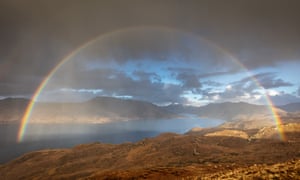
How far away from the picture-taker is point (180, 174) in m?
21.6

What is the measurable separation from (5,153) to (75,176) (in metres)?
112

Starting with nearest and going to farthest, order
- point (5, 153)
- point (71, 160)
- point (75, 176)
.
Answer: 1. point (75, 176)
2. point (71, 160)
3. point (5, 153)

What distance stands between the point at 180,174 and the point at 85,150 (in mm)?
60196

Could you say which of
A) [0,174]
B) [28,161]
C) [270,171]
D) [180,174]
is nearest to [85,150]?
[28,161]

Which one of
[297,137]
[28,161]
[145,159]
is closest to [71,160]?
[28,161]

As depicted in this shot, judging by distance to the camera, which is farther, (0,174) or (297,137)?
(0,174)

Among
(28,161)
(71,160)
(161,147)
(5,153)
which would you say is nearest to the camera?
(161,147)

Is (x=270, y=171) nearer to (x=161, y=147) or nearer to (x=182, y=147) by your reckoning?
(x=182, y=147)

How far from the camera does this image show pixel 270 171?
12.7 m

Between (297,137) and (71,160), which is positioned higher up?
(297,137)

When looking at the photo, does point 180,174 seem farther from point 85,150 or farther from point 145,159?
point 85,150

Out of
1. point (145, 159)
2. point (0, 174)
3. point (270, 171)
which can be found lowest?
point (0, 174)

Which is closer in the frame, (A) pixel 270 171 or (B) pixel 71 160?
(A) pixel 270 171

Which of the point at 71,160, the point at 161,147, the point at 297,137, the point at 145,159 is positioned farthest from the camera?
the point at 71,160
